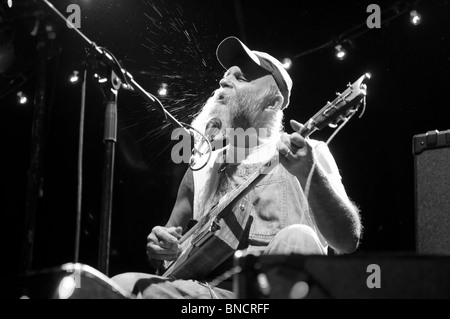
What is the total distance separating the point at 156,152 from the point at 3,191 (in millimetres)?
1291

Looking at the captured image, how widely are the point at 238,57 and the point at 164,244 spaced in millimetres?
1155

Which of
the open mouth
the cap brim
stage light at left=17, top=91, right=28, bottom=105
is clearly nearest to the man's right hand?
the open mouth

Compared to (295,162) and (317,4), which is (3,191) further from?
(295,162)

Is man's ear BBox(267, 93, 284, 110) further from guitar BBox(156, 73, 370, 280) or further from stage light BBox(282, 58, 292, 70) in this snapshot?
stage light BBox(282, 58, 292, 70)

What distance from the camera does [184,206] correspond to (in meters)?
2.87

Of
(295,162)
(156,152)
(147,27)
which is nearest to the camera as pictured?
(295,162)

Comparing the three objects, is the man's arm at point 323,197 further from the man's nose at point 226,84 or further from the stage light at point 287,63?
the stage light at point 287,63

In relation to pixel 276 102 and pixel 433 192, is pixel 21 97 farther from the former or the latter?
pixel 433 192

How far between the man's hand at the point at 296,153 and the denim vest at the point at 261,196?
20cm

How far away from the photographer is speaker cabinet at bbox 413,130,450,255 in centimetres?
256

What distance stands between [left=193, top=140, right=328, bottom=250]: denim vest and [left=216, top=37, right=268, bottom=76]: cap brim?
466 mm
